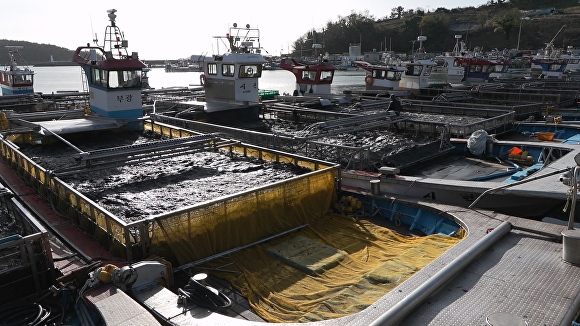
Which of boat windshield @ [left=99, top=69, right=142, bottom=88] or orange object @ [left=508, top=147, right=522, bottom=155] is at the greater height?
boat windshield @ [left=99, top=69, right=142, bottom=88]

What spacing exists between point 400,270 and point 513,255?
1.54 metres

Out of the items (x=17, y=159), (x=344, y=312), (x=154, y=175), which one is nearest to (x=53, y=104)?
(x=17, y=159)

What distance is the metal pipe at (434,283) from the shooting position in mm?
4322

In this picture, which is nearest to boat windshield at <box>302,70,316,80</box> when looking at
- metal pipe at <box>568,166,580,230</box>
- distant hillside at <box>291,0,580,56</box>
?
metal pipe at <box>568,166,580,230</box>

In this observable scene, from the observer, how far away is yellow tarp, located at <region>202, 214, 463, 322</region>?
5496 millimetres

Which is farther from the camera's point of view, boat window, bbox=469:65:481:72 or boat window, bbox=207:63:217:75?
boat window, bbox=469:65:481:72

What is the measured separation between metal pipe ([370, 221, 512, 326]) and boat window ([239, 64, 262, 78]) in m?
13.9

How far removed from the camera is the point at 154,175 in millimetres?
10195

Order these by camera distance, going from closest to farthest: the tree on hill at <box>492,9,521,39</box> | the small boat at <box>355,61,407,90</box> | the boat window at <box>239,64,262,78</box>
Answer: the boat window at <box>239,64,262,78</box> < the small boat at <box>355,61,407,90</box> < the tree on hill at <box>492,9,521,39</box>

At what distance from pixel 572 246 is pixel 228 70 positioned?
15365 mm

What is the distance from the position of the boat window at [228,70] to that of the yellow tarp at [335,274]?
38.7 feet

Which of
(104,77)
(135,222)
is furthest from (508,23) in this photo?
(135,222)

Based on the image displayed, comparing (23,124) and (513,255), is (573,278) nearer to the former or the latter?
(513,255)

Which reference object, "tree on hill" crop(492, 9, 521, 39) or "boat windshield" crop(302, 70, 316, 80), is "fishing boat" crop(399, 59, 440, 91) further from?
"tree on hill" crop(492, 9, 521, 39)
